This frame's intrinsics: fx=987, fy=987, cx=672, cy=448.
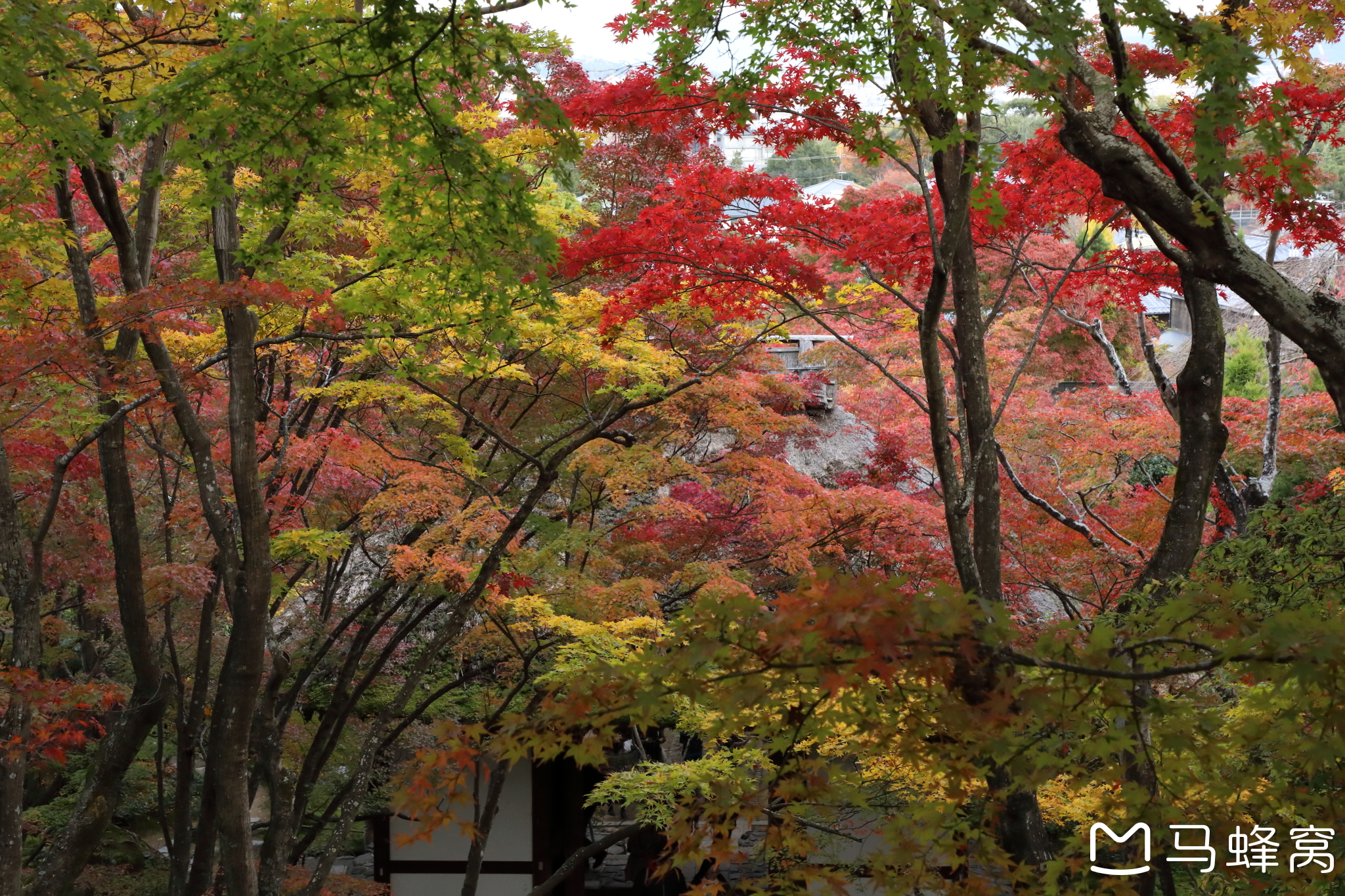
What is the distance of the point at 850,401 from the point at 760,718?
49.3 feet

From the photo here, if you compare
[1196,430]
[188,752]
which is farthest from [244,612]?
[1196,430]

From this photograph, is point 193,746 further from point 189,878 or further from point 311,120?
point 311,120

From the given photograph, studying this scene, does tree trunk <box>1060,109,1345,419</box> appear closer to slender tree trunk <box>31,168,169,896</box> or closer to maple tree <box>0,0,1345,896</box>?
maple tree <box>0,0,1345,896</box>

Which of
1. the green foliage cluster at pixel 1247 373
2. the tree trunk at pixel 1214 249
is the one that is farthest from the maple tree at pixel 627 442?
the green foliage cluster at pixel 1247 373

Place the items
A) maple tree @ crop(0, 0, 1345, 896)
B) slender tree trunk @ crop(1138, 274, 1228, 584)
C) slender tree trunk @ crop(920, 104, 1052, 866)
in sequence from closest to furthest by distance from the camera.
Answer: maple tree @ crop(0, 0, 1345, 896)
slender tree trunk @ crop(920, 104, 1052, 866)
slender tree trunk @ crop(1138, 274, 1228, 584)

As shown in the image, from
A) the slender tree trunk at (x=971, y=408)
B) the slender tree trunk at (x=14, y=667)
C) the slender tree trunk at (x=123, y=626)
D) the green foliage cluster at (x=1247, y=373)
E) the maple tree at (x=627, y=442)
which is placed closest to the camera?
the maple tree at (x=627, y=442)

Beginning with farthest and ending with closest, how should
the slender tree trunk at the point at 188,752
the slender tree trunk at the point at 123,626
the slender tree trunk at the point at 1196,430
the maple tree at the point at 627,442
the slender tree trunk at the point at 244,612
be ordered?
the slender tree trunk at the point at 188,752, the slender tree trunk at the point at 123,626, the slender tree trunk at the point at 244,612, the slender tree trunk at the point at 1196,430, the maple tree at the point at 627,442

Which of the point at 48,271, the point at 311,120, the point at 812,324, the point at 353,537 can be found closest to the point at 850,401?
the point at 812,324

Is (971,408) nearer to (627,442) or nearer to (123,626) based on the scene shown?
(627,442)

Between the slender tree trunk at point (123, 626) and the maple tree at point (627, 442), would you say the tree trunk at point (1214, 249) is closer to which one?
the maple tree at point (627, 442)

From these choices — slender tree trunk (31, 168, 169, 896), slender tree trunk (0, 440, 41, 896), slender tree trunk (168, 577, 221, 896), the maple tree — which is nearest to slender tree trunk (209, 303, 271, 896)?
the maple tree

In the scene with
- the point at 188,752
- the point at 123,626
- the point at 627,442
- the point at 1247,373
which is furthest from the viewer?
the point at 1247,373

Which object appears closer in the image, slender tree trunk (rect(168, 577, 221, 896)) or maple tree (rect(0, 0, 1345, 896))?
maple tree (rect(0, 0, 1345, 896))

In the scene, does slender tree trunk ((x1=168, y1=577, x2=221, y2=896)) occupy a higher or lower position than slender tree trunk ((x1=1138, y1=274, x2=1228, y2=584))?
lower
